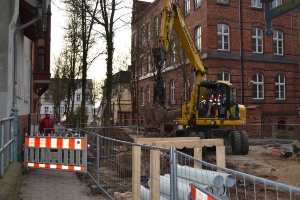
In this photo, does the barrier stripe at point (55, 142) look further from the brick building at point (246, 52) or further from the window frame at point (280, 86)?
the window frame at point (280, 86)

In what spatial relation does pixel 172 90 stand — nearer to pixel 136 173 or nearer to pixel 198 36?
pixel 198 36

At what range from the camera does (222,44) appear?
2878 cm

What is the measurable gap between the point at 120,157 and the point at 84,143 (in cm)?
101

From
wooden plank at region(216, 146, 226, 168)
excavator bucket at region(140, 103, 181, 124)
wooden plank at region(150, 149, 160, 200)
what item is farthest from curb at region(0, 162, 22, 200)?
excavator bucket at region(140, 103, 181, 124)

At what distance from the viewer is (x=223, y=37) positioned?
28859 millimetres

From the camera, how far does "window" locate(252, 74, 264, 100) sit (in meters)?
29.6

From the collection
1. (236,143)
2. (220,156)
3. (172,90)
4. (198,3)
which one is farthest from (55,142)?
(172,90)

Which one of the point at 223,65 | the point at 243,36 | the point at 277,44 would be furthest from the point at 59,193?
the point at 277,44

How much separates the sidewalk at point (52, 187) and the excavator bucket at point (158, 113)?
17.9ft

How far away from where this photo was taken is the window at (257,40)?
98.6 ft

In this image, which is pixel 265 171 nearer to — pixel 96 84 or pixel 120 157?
pixel 120 157

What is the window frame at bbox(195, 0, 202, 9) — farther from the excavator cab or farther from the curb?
the curb

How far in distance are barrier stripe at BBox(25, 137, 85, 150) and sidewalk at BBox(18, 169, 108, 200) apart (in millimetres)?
886

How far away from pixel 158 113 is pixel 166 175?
9.65m
